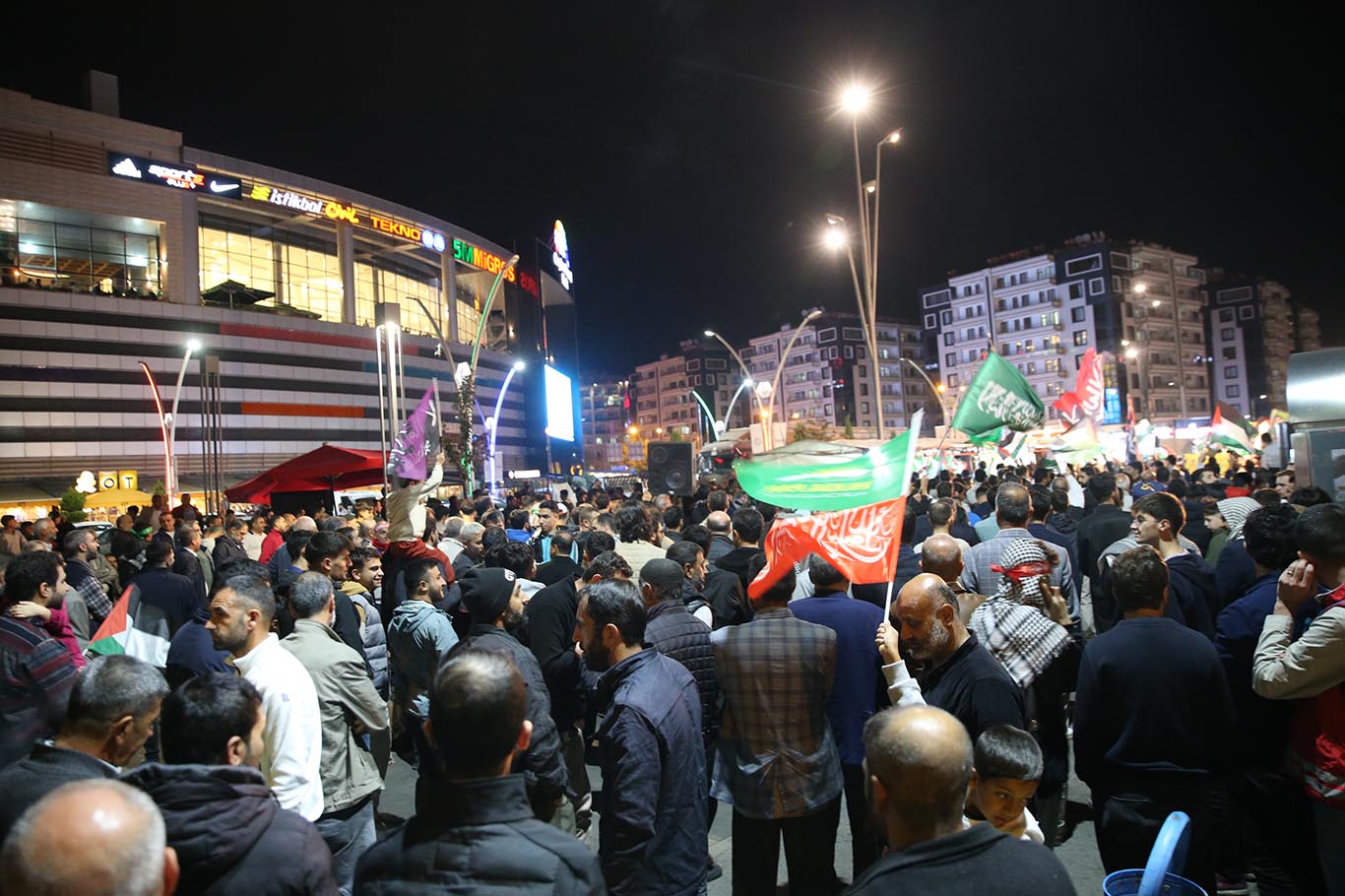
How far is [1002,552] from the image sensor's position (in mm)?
6250

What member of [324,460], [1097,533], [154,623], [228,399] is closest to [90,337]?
[228,399]

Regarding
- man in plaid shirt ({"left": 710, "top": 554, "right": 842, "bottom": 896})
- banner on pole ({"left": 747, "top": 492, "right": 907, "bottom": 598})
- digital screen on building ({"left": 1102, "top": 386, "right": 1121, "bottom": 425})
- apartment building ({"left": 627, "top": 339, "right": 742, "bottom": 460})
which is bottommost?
man in plaid shirt ({"left": 710, "top": 554, "right": 842, "bottom": 896})

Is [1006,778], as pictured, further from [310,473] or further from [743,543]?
[310,473]

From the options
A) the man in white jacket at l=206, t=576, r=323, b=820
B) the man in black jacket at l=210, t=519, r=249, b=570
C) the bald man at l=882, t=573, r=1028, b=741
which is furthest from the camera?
the man in black jacket at l=210, t=519, r=249, b=570

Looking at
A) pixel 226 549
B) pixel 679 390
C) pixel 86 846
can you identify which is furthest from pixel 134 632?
pixel 679 390

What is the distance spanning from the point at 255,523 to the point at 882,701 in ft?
35.9

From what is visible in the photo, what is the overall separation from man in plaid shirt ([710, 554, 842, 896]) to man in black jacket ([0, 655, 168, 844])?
2.53 metres

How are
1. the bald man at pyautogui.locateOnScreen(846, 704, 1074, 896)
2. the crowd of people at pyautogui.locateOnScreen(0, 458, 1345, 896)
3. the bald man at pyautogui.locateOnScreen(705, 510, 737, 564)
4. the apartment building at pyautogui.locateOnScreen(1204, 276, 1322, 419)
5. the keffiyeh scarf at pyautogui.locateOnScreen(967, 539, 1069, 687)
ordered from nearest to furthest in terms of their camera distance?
the bald man at pyautogui.locateOnScreen(846, 704, 1074, 896)
the crowd of people at pyautogui.locateOnScreen(0, 458, 1345, 896)
the keffiyeh scarf at pyautogui.locateOnScreen(967, 539, 1069, 687)
the bald man at pyautogui.locateOnScreen(705, 510, 737, 564)
the apartment building at pyautogui.locateOnScreen(1204, 276, 1322, 419)

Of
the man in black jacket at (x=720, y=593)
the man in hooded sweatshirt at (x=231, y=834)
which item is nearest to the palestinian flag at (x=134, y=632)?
the man in hooded sweatshirt at (x=231, y=834)

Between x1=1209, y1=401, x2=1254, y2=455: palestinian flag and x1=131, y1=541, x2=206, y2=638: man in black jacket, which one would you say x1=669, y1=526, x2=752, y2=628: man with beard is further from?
x1=1209, y1=401, x2=1254, y2=455: palestinian flag

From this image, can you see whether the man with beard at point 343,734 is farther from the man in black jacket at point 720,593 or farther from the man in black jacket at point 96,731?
the man in black jacket at point 720,593

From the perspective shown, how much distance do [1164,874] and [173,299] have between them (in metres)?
73.0

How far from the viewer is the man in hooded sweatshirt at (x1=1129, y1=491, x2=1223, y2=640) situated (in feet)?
18.4

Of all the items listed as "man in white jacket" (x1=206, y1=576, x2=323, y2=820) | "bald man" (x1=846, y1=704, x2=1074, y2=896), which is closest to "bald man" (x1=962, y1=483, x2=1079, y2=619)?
"bald man" (x1=846, y1=704, x2=1074, y2=896)
